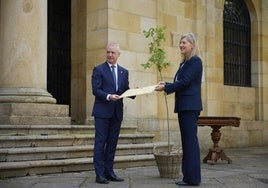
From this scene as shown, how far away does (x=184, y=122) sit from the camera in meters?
6.52

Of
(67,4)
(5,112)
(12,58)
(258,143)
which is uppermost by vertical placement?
(67,4)

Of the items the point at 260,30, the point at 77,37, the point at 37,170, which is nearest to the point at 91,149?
the point at 37,170

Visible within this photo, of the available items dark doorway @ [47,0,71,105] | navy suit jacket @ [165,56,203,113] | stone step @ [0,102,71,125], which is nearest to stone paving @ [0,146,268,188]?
navy suit jacket @ [165,56,203,113]

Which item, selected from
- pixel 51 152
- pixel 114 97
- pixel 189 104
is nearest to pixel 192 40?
pixel 189 104

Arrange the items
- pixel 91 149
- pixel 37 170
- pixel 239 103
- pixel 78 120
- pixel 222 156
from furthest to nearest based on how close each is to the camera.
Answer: pixel 239 103
pixel 78 120
pixel 222 156
pixel 91 149
pixel 37 170

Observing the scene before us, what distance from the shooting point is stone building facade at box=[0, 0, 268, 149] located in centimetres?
898

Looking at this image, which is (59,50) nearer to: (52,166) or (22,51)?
(22,51)

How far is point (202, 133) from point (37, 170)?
6117mm

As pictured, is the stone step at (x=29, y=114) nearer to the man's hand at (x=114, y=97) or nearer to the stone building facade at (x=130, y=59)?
the stone building facade at (x=130, y=59)

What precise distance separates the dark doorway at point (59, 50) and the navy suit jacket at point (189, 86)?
246 inches

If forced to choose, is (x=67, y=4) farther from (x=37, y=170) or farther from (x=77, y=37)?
(x=37, y=170)

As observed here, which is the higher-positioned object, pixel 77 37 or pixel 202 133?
pixel 77 37

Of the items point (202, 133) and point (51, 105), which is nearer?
point (51, 105)

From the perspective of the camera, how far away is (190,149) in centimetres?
647
